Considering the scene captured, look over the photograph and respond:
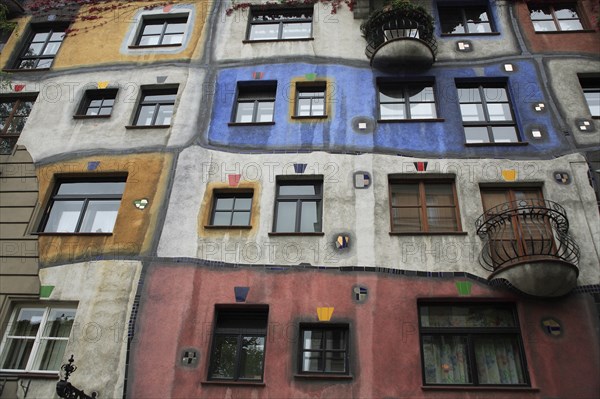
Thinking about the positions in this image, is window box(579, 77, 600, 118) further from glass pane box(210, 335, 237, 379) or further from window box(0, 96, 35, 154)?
window box(0, 96, 35, 154)

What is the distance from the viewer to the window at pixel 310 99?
1366 centimetres

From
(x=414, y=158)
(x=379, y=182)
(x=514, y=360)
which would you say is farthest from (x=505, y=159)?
(x=514, y=360)

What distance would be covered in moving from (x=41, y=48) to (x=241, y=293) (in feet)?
36.3

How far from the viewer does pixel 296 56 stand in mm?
14633

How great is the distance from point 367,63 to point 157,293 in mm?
8102

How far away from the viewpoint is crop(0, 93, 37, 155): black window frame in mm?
13844

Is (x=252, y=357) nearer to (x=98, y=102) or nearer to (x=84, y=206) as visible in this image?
(x=84, y=206)

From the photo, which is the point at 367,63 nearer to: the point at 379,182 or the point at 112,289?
the point at 379,182

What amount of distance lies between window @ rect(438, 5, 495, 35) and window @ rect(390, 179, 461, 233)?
531 centimetres

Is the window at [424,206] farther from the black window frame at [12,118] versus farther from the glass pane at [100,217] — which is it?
the black window frame at [12,118]

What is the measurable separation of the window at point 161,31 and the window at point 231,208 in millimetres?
5836

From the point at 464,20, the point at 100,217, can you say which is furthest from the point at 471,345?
the point at 464,20

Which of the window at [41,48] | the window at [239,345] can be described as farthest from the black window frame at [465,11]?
the window at [41,48]

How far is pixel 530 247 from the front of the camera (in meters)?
→ 10.7
